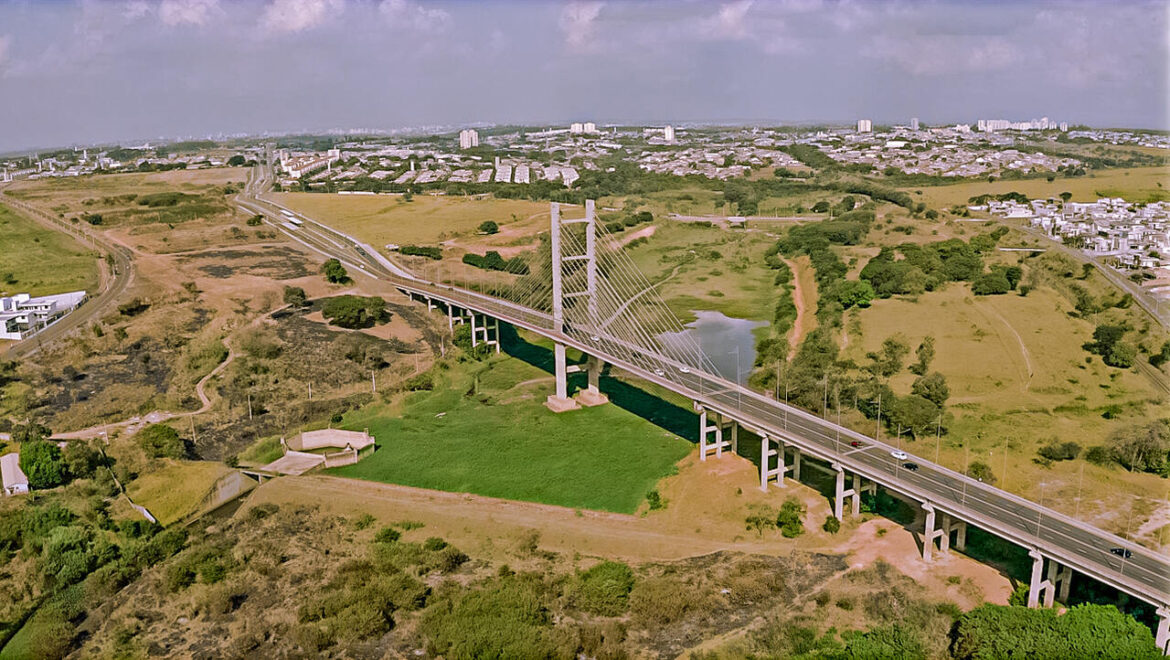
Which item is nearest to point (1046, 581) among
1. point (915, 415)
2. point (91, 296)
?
point (915, 415)

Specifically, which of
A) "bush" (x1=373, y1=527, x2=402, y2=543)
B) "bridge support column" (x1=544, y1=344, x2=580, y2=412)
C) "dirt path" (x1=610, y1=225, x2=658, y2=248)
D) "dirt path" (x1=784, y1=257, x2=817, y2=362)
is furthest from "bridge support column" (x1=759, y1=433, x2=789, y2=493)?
"dirt path" (x1=610, y1=225, x2=658, y2=248)

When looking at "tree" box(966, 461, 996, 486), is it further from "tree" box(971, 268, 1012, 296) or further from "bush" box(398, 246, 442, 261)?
"bush" box(398, 246, 442, 261)

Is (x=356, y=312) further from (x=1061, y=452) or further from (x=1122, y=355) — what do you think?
(x=1122, y=355)

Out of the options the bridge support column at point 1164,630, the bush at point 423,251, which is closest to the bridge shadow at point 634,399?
the bridge support column at point 1164,630

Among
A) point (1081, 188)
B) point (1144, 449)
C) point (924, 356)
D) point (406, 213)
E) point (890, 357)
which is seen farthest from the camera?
point (406, 213)

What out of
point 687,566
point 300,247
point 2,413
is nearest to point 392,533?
point 687,566

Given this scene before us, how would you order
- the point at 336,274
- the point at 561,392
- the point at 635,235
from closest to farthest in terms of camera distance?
the point at 561,392, the point at 336,274, the point at 635,235

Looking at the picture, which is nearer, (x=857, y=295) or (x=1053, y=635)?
(x=1053, y=635)
